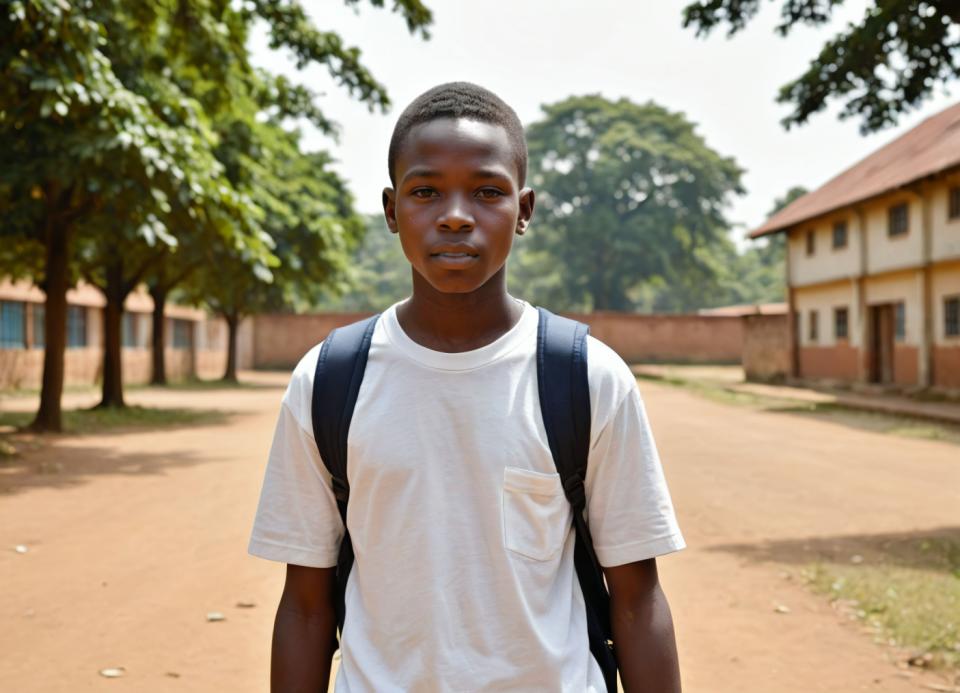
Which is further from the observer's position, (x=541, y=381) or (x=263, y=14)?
(x=263, y=14)

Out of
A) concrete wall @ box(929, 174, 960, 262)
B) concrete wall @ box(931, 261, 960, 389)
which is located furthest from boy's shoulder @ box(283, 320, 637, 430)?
concrete wall @ box(931, 261, 960, 389)

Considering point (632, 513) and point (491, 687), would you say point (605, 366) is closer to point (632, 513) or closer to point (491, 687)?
point (632, 513)

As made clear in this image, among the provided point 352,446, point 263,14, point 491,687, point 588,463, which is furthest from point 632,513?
point 263,14

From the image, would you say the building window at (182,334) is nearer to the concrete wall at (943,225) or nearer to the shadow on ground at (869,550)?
the concrete wall at (943,225)

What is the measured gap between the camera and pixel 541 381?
1607mm

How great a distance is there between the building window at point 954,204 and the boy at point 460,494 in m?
21.7

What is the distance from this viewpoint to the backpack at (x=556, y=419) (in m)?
1.59

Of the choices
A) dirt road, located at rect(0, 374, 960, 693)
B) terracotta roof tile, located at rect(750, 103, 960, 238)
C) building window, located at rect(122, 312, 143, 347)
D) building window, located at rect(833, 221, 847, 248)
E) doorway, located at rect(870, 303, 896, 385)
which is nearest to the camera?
dirt road, located at rect(0, 374, 960, 693)

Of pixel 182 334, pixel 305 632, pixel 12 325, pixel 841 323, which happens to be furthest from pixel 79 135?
pixel 182 334

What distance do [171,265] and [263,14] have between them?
8.17m

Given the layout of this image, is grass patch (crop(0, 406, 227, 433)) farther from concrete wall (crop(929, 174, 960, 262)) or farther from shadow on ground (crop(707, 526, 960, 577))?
concrete wall (crop(929, 174, 960, 262))

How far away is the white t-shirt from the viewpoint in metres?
1.55

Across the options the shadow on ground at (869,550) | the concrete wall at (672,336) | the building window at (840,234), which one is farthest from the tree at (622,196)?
the shadow on ground at (869,550)

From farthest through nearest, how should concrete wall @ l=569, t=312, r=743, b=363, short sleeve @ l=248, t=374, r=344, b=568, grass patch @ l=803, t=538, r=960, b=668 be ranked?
concrete wall @ l=569, t=312, r=743, b=363 → grass patch @ l=803, t=538, r=960, b=668 → short sleeve @ l=248, t=374, r=344, b=568
